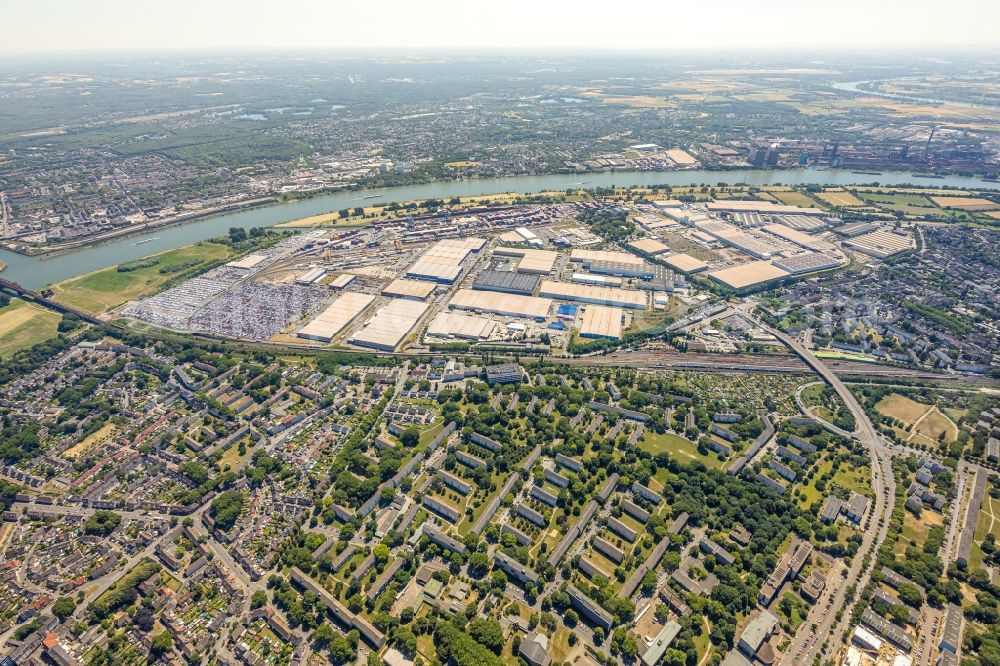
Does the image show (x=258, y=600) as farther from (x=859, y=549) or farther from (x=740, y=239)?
(x=740, y=239)

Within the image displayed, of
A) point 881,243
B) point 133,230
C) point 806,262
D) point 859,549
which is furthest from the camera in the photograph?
point 133,230

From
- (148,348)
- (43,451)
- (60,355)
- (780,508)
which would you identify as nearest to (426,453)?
(780,508)

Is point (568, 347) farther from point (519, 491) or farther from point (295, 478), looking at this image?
point (295, 478)

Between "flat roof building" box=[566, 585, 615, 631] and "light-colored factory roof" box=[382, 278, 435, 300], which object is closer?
"flat roof building" box=[566, 585, 615, 631]

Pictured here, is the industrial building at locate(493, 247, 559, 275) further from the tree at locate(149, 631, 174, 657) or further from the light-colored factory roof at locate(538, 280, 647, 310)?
the tree at locate(149, 631, 174, 657)

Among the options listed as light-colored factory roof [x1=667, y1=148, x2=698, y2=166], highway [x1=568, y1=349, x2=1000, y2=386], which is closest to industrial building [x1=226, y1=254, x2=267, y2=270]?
highway [x1=568, y1=349, x2=1000, y2=386]

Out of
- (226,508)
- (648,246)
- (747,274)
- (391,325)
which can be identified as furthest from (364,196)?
(226,508)
